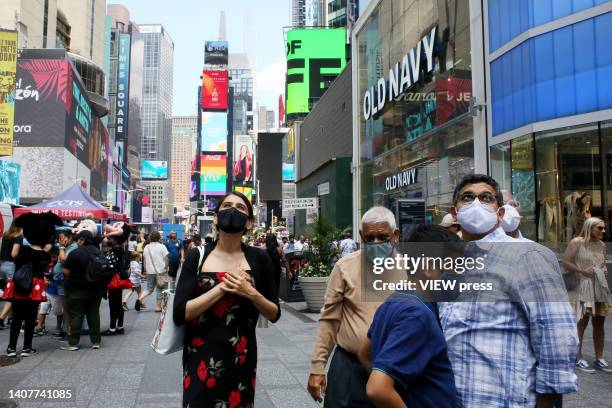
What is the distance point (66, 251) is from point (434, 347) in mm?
7904

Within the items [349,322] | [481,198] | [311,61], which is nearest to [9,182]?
[349,322]

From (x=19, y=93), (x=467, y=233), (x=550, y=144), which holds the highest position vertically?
(x=19, y=93)

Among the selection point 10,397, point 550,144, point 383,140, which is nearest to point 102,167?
point 383,140

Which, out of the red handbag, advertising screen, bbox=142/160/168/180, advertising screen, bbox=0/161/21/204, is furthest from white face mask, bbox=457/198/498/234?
advertising screen, bbox=142/160/168/180

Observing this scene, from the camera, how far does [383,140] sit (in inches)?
959

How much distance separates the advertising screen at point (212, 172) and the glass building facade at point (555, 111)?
12110cm

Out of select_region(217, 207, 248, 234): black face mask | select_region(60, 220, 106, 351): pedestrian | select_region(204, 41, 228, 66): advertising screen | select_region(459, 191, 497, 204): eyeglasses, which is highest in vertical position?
select_region(204, 41, 228, 66): advertising screen

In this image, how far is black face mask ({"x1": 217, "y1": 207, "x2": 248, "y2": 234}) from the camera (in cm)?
288

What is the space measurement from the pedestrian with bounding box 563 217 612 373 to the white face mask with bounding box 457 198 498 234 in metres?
4.73

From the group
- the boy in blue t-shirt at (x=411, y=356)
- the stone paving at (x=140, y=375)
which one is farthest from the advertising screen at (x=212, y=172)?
the boy in blue t-shirt at (x=411, y=356)

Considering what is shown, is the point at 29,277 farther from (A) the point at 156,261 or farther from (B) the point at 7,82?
(B) the point at 7,82

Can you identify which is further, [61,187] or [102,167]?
[102,167]

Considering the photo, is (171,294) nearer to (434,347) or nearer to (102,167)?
(434,347)

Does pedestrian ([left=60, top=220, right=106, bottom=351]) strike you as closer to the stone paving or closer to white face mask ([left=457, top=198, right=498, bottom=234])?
the stone paving
